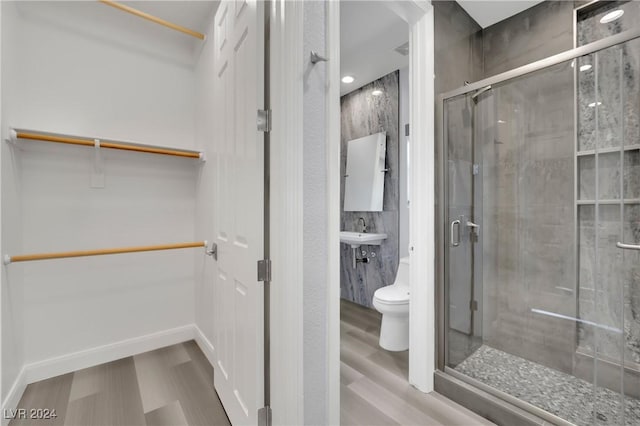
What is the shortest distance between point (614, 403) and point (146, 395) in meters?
2.48

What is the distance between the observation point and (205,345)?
2.16m

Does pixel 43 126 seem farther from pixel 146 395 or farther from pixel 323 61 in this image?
pixel 323 61

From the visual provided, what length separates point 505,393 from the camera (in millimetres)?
1567

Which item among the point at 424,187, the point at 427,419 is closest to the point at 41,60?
the point at 424,187

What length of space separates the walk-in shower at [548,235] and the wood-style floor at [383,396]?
0.71ft

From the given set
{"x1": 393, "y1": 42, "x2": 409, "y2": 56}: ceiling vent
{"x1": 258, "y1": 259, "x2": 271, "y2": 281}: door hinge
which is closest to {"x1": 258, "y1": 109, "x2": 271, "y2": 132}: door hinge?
{"x1": 258, "y1": 259, "x2": 271, "y2": 281}: door hinge

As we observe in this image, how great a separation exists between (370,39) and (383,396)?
260 centimetres

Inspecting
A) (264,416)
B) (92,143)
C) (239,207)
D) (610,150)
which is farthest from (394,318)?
(92,143)

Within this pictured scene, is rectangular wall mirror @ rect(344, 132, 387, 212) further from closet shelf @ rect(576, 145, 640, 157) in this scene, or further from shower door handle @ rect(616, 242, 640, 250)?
shower door handle @ rect(616, 242, 640, 250)

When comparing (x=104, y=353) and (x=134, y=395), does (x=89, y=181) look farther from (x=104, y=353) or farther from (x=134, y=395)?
(x=134, y=395)

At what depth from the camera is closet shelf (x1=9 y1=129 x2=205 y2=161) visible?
164 centimetres

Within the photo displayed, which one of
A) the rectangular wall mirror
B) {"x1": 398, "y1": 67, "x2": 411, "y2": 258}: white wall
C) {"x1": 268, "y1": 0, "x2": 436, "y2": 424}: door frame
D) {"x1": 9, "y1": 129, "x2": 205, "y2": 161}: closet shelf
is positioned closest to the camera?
{"x1": 268, "y1": 0, "x2": 436, "y2": 424}: door frame

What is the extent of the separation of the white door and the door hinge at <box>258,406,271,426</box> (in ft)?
0.09

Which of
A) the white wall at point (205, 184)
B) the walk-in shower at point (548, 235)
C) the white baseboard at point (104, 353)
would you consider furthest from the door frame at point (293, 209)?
the white baseboard at point (104, 353)
